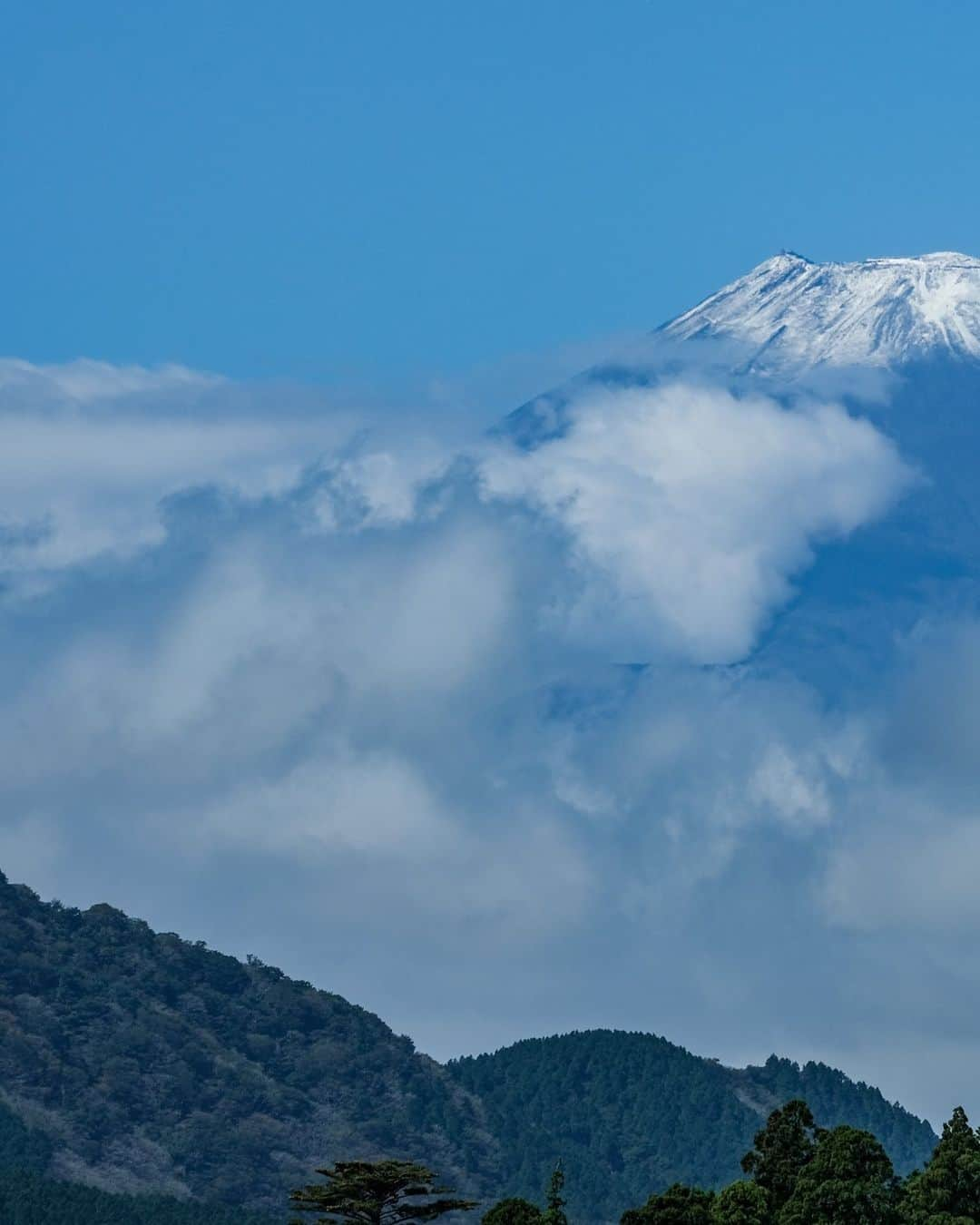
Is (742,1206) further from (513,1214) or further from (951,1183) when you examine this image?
(513,1214)

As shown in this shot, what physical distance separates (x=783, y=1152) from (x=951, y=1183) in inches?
450

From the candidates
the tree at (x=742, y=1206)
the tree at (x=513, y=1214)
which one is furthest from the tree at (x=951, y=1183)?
the tree at (x=513, y=1214)

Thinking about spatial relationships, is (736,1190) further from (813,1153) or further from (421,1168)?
(421,1168)

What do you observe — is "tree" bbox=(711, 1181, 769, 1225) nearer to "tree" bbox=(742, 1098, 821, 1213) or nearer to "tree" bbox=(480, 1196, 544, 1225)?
"tree" bbox=(742, 1098, 821, 1213)

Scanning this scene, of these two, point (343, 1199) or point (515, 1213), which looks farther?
point (515, 1213)

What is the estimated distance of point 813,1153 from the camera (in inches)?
4813

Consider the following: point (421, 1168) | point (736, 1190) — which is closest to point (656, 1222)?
point (736, 1190)

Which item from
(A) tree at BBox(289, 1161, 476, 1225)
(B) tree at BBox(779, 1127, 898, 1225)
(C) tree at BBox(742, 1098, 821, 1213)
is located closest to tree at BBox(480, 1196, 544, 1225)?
(A) tree at BBox(289, 1161, 476, 1225)

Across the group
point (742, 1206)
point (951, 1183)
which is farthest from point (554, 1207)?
point (951, 1183)

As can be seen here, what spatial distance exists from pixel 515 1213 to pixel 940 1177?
22282mm

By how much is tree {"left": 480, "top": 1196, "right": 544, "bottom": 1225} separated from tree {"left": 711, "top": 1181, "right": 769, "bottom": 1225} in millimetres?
9479

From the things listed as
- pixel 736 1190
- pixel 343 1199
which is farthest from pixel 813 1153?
pixel 343 1199

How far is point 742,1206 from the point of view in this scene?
11600 cm

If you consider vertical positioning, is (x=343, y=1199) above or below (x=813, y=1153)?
below
